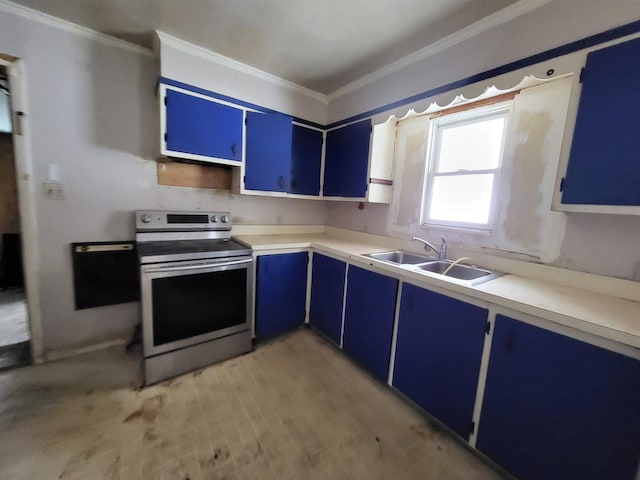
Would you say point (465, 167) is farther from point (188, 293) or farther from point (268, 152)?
point (188, 293)

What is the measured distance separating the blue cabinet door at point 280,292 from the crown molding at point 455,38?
173cm

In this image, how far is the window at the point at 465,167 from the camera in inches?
72.7

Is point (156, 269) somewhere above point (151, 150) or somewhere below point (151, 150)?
below

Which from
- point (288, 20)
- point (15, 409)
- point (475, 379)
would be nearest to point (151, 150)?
point (288, 20)

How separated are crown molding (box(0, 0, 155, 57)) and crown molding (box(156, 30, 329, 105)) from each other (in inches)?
12.8

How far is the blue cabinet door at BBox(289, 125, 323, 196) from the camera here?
2.67 m

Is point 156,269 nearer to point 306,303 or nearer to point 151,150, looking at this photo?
point 151,150

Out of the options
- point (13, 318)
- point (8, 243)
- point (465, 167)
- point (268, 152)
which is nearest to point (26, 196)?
point (13, 318)

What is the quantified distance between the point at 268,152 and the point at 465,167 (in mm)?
1707

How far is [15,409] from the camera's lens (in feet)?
4.97

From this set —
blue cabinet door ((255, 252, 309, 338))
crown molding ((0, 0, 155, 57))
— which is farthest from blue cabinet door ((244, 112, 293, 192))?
crown molding ((0, 0, 155, 57))

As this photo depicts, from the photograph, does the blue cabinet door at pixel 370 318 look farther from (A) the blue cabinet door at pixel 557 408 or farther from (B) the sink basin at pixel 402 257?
(A) the blue cabinet door at pixel 557 408

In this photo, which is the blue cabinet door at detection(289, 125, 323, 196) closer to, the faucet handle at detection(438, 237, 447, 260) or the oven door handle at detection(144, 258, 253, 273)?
the oven door handle at detection(144, 258, 253, 273)

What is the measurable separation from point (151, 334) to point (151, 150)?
1.51 metres
